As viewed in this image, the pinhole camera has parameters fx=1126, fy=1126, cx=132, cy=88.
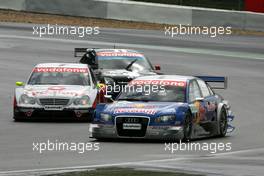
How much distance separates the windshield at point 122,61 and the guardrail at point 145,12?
48.8 ft

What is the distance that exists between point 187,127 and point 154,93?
3.63 ft

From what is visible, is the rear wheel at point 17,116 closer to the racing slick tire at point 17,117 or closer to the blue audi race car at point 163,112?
the racing slick tire at point 17,117

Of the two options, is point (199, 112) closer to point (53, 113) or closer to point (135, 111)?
point (135, 111)

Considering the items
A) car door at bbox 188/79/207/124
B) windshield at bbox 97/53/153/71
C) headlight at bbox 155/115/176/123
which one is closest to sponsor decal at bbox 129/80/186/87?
car door at bbox 188/79/207/124

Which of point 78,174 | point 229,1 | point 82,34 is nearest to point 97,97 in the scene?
point 78,174

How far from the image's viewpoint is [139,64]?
2914 centimetres

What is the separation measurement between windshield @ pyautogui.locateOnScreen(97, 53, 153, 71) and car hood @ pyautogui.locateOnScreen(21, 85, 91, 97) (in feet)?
16.6

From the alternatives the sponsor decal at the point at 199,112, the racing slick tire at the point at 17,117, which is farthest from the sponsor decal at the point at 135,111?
the racing slick tire at the point at 17,117

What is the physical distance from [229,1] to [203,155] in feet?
93.4

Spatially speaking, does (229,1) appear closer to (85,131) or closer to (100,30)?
(100,30)

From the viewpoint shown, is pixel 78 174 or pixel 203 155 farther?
pixel 203 155

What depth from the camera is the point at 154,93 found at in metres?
20.1

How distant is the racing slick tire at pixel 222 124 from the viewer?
68.3 feet

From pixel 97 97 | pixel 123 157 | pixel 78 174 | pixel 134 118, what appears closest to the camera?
pixel 78 174
